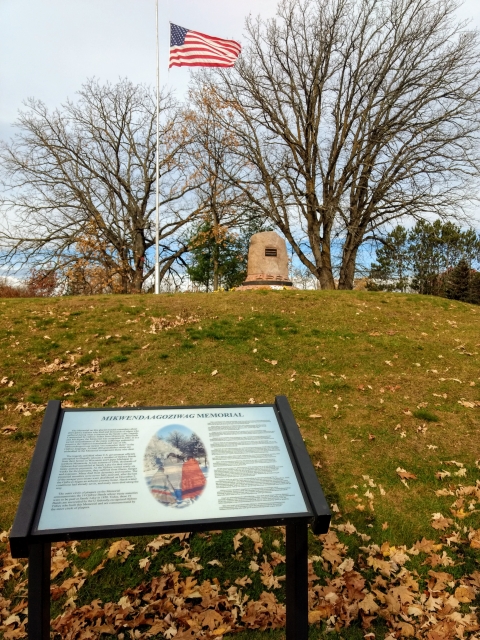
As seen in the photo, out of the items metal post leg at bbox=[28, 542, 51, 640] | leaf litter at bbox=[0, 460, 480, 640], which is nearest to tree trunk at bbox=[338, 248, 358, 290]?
leaf litter at bbox=[0, 460, 480, 640]

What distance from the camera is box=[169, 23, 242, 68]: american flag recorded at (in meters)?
15.1

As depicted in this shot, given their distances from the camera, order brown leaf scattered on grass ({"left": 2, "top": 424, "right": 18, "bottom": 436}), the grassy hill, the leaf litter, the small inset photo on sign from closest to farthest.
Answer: the small inset photo on sign < the leaf litter < the grassy hill < brown leaf scattered on grass ({"left": 2, "top": 424, "right": 18, "bottom": 436})

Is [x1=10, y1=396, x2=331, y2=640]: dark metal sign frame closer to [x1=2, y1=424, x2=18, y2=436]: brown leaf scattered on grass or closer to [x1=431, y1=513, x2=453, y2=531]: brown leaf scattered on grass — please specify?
[x1=431, y1=513, x2=453, y2=531]: brown leaf scattered on grass

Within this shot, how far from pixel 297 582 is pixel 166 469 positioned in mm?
1022

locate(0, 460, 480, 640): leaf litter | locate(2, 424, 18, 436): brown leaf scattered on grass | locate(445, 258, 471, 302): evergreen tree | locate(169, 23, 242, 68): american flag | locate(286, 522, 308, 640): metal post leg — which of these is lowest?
locate(0, 460, 480, 640): leaf litter

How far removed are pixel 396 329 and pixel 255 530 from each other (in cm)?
717

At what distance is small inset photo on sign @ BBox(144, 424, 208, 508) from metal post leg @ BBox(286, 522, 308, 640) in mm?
642

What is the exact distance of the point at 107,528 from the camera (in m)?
2.31

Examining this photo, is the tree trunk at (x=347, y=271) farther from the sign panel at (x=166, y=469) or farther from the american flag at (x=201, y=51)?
the sign panel at (x=166, y=469)

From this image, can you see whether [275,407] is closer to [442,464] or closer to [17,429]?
[442,464]

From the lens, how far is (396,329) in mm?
10242

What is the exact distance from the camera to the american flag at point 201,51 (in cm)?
1515

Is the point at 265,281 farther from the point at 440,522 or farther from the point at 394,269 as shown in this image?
the point at 394,269

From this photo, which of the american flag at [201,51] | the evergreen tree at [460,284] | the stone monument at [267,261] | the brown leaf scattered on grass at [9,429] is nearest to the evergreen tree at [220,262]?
the stone monument at [267,261]
